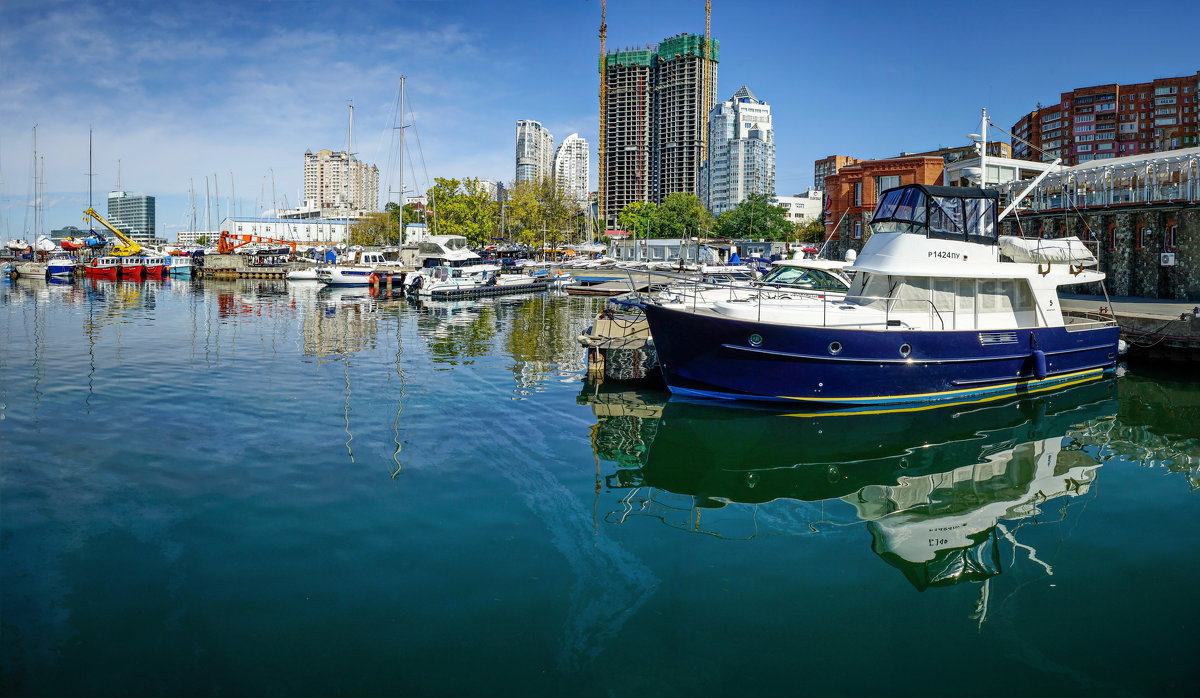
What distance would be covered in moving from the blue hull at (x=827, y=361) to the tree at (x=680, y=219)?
92039 millimetres

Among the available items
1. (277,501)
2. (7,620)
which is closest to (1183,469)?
(277,501)

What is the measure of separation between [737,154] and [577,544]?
179 m

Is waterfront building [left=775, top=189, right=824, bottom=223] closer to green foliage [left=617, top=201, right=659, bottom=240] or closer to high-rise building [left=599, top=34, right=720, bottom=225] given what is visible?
high-rise building [left=599, top=34, right=720, bottom=225]

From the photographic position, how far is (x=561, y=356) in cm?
2219

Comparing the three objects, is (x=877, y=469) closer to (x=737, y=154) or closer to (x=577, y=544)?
(x=577, y=544)

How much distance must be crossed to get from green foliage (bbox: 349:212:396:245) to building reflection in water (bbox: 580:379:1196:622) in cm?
8759

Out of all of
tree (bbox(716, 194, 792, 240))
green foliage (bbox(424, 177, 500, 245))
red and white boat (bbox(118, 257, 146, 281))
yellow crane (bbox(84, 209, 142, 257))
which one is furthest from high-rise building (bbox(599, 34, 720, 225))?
red and white boat (bbox(118, 257, 146, 281))

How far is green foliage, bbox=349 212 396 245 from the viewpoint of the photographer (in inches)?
3920

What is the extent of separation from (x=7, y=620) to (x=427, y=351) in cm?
1647

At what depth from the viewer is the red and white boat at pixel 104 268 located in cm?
6394

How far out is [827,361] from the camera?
14344 mm

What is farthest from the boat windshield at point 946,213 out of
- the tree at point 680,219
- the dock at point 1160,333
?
the tree at point 680,219

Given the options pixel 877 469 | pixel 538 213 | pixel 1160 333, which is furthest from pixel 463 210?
pixel 877 469

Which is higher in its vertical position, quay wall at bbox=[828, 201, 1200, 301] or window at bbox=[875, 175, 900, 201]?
window at bbox=[875, 175, 900, 201]
